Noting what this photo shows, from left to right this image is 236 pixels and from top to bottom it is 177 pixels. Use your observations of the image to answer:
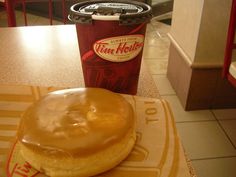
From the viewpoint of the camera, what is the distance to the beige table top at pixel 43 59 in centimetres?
71

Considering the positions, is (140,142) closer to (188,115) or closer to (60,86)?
(60,86)

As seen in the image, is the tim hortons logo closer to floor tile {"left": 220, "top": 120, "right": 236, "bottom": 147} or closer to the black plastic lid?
the black plastic lid

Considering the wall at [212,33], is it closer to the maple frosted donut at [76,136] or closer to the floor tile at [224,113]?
the floor tile at [224,113]

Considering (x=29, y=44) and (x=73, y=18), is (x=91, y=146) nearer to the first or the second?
(x=73, y=18)

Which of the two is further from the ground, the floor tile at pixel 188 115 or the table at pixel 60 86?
the table at pixel 60 86

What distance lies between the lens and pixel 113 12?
511 millimetres

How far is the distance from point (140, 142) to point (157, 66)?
2057 millimetres

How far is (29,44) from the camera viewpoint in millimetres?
922

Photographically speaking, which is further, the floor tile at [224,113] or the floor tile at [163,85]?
the floor tile at [163,85]

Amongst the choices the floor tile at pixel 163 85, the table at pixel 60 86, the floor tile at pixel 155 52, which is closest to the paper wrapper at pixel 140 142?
the table at pixel 60 86

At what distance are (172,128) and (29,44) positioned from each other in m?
0.63

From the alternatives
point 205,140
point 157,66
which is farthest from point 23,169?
point 157,66

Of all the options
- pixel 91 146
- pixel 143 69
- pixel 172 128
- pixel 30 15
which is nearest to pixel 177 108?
pixel 143 69

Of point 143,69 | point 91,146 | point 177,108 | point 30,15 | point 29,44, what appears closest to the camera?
point 91,146
